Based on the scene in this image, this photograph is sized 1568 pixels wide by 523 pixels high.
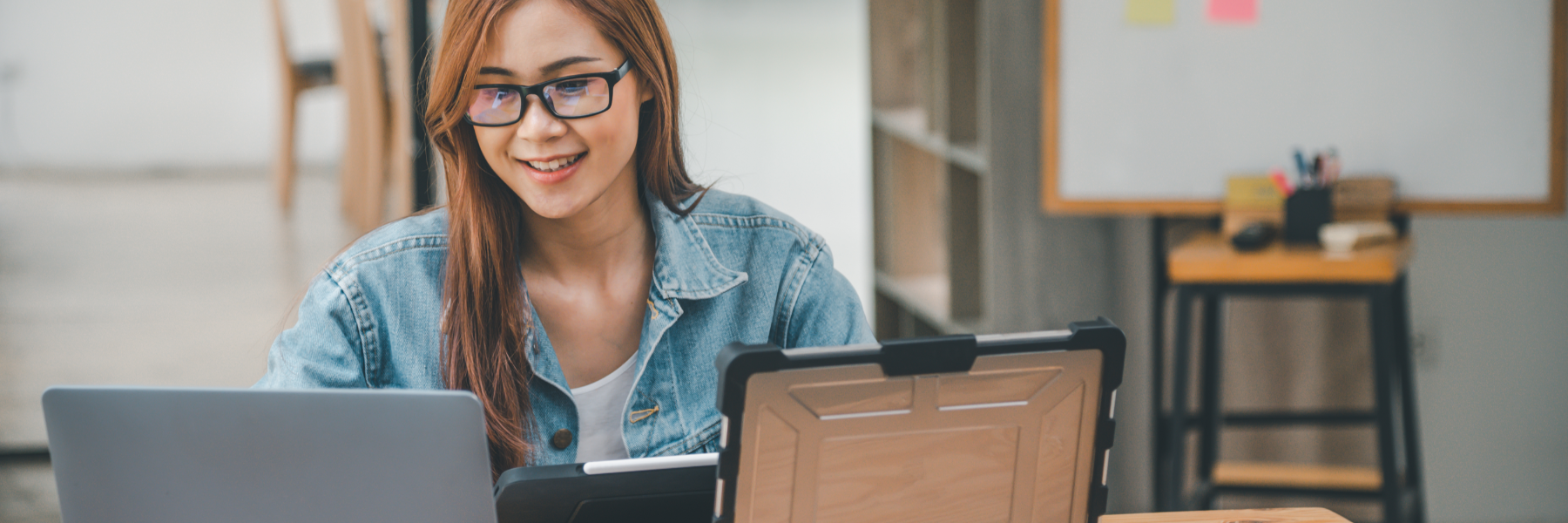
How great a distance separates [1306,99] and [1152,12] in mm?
306

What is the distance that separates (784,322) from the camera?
1.23m

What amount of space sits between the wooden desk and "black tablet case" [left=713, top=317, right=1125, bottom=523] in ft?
4.26

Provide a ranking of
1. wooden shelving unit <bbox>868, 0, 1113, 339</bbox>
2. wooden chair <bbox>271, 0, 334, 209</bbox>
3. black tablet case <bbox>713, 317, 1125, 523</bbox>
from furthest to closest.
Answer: wooden chair <bbox>271, 0, 334, 209</bbox> < wooden shelving unit <bbox>868, 0, 1113, 339</bbox> < black tablet case <bbox>713, 317, 1125, 523</bbox>

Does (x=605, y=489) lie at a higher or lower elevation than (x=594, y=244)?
lower

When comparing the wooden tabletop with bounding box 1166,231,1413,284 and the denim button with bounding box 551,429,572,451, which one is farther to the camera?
the wooden tabletop with bounding box 1166,231,1413,284

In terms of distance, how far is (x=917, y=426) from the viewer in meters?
0.69

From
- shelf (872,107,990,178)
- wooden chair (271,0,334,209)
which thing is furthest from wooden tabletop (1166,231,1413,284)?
wooden chair (271,0,334,209)

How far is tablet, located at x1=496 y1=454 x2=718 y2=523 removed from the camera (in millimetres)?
761

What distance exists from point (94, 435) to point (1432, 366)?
240cm

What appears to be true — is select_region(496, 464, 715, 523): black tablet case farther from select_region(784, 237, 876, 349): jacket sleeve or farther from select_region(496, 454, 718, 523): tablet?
select_region(784, 237, 876, 349): jacket sleeve

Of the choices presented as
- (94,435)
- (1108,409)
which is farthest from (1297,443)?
(94,435)

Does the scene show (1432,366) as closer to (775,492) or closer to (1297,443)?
(1297,443)

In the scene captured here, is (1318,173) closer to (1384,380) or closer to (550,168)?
(1384,380)

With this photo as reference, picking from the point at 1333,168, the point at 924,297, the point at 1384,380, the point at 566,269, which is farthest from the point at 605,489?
the point at 924,297
